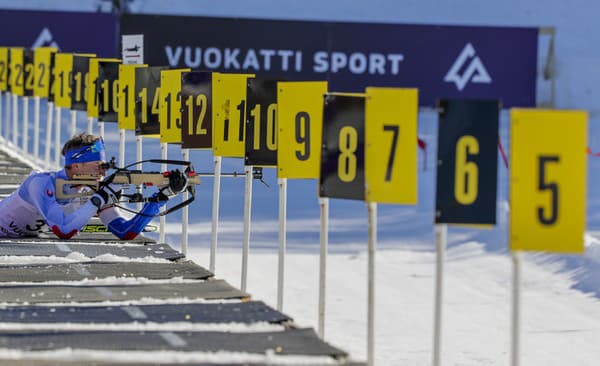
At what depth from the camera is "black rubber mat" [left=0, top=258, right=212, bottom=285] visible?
1020 centimetres

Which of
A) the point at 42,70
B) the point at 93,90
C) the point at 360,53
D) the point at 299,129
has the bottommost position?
the point at 299,129

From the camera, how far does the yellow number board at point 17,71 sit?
24.0 meters

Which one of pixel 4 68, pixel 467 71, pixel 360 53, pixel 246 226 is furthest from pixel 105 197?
pixel 360 53

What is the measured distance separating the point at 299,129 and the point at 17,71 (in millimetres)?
14483

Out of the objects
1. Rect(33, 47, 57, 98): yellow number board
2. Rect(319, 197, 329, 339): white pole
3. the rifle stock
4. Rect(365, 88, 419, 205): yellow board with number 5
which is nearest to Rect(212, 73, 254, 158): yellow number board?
the rifle stock

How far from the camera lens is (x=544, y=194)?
755 centimetres

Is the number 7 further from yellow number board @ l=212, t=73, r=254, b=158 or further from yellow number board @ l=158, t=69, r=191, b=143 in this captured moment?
yellow number board @ l=158, t=69, r=191, b=143

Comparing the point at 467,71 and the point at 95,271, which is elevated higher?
the point at 467,71

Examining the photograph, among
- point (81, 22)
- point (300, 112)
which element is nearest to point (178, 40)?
point (81, 22)

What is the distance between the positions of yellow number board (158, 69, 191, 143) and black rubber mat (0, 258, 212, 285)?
270 cm

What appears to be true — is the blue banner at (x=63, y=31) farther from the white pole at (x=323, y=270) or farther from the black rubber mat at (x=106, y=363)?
the black rubber mat at (x=106, y=363)

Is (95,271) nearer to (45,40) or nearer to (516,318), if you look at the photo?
(516,318)

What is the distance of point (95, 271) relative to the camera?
10461mm

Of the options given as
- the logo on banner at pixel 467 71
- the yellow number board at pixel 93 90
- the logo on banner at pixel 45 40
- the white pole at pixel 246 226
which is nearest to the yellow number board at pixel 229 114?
the white pole at pixel 246 226
